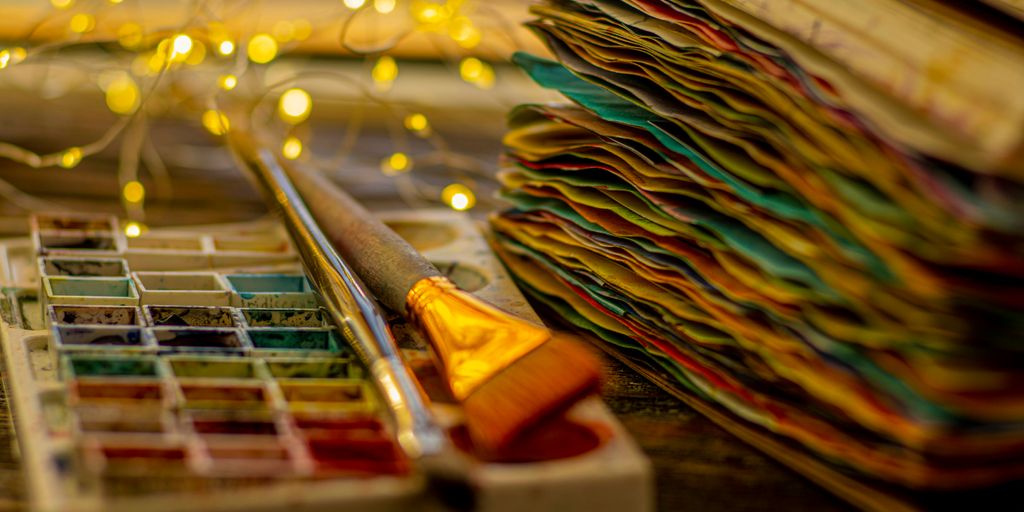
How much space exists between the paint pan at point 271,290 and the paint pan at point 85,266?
6cm

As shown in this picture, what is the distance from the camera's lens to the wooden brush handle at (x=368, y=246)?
47 cm

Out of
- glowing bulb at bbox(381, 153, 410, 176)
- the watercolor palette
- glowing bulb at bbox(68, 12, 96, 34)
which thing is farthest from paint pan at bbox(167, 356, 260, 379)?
glowing bulb at bbox(68, 12, 96, 34)

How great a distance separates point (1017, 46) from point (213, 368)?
0.33 m

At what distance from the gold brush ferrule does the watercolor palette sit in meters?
0.02

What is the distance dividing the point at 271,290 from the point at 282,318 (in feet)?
0.19

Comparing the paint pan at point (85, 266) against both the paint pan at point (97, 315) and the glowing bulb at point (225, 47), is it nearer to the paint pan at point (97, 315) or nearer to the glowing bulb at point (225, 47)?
the paint pan at point (97, 315)

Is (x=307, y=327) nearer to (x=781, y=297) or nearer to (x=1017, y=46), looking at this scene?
(x=781, y=297)

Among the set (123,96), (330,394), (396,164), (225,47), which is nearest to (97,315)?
(330,394)

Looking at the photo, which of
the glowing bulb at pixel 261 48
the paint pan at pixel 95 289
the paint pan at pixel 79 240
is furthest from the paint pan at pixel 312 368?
the glowing bulb at pixel 261 48

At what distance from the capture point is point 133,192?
777mm

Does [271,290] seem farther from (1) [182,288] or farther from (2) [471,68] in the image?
(2) [471,68]

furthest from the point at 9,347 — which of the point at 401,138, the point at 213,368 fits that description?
the point at 401,138

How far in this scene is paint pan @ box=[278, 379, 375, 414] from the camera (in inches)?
15.2

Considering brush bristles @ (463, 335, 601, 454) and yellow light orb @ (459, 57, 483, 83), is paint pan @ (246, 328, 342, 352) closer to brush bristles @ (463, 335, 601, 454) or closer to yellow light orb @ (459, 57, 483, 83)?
brush bristles @ (463, 335, 601, 454)
